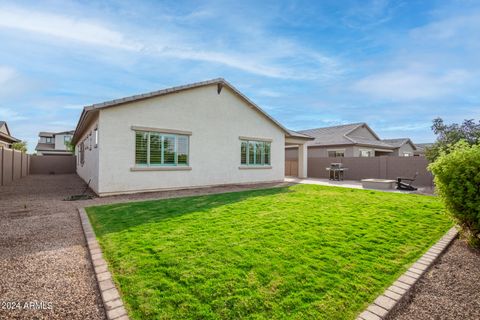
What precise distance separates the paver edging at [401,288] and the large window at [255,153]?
427 inches

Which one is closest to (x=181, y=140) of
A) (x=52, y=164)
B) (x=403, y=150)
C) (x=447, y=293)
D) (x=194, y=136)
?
(x=194, y=136)

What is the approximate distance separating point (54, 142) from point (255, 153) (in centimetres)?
5954

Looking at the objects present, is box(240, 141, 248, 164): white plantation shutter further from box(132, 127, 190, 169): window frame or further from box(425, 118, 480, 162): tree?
box(425, 118, 480, 162): tree

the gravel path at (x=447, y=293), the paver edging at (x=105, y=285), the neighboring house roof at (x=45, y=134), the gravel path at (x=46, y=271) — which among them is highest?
the neighboring house roof at (x=45, y=134)

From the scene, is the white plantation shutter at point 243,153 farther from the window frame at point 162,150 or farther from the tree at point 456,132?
the tree at point 456,132

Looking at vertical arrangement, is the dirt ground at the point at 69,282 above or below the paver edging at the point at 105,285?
below

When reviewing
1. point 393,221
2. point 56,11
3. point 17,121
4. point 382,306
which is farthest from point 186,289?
point 17,121

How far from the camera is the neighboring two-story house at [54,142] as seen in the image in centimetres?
5222

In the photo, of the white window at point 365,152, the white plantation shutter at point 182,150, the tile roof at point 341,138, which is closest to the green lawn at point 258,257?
the white plantation shutter at point 182,150

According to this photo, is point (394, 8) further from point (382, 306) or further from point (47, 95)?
point (47, 95)

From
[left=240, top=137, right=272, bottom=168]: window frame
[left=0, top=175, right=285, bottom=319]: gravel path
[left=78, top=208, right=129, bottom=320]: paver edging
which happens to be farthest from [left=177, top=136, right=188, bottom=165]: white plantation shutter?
[left=78, top=208, right=129, bottom=320]: paver edging

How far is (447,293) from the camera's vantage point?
10.1ft

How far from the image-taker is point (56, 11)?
7906mm

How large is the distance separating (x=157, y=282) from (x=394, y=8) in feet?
38.8
